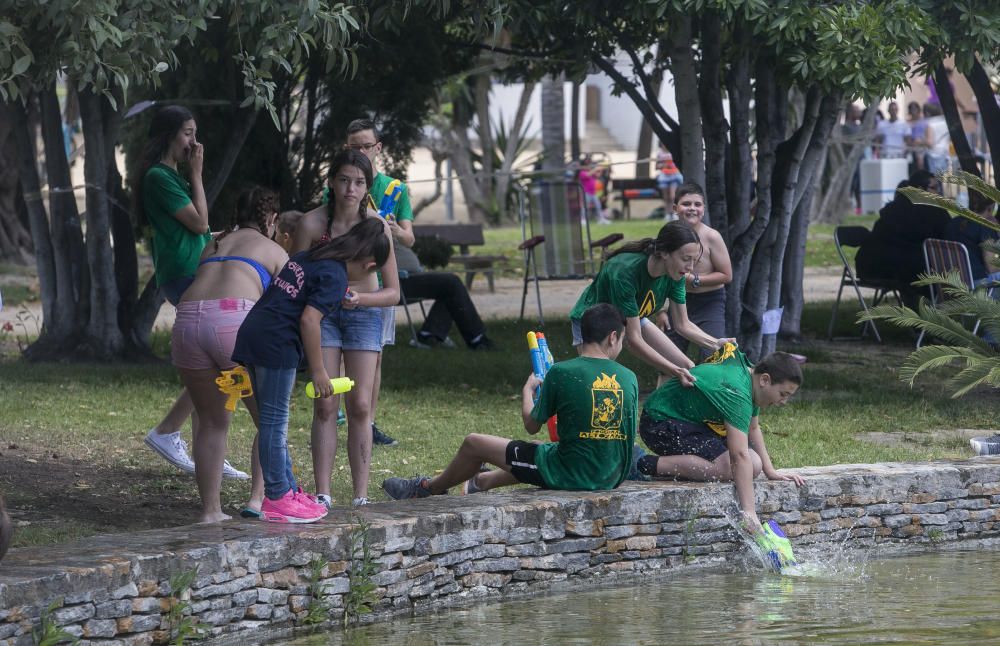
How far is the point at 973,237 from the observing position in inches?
509

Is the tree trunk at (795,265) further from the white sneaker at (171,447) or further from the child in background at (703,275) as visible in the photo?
the white sneaker at (171,447)

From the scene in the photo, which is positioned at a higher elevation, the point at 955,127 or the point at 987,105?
the point at 987,105

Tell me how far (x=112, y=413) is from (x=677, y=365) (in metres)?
3.82

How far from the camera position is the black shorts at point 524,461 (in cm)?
673

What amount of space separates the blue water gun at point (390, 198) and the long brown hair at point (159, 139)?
1156mm

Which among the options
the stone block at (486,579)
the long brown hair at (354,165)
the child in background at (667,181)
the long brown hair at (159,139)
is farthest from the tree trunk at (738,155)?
the child in background at (667,181)

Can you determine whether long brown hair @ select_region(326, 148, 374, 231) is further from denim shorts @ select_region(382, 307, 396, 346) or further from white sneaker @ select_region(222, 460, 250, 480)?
white sneaker @ select_region(222, 460, 250, 480)

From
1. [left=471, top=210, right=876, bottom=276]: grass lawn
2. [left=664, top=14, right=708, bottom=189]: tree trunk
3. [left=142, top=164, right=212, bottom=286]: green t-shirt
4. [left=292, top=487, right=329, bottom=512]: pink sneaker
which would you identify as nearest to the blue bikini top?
[left=142, top=164, right=212, bottom=286]: green t-shirt

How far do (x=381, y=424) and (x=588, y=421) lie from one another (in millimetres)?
3223

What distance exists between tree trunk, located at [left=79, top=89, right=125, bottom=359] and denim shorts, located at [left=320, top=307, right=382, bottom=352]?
18.7 feet

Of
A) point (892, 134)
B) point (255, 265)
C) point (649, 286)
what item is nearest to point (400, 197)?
point (649, 286)

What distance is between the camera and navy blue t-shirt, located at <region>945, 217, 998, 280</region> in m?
12.8

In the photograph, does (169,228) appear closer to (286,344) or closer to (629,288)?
(286,344)

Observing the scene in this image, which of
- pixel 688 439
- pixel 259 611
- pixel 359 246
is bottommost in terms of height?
pixel 259 611
